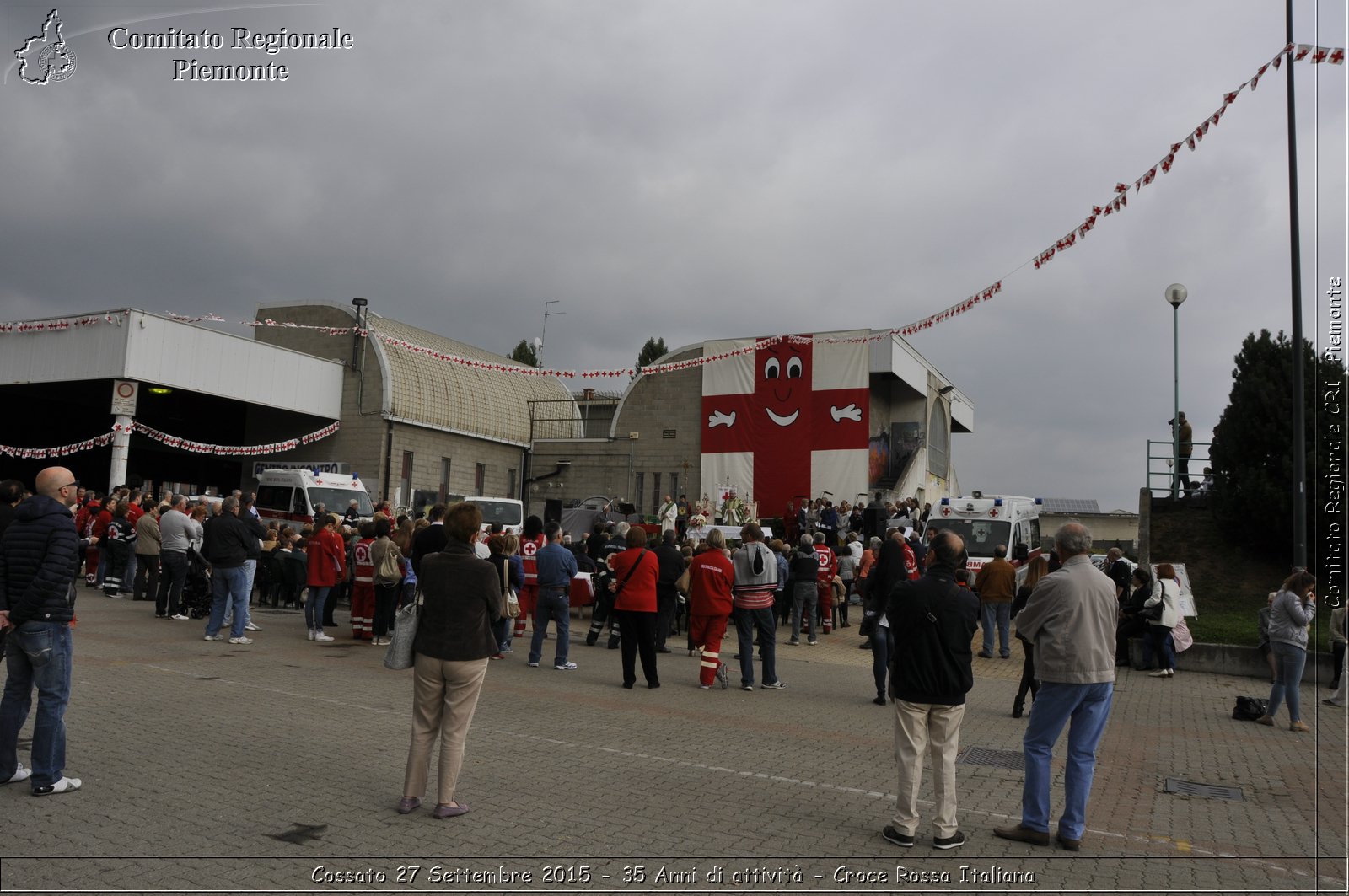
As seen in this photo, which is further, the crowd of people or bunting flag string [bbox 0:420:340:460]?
bunting flag string [bbox 0:420:340:460]

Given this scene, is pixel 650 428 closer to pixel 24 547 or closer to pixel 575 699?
pixel 575 699

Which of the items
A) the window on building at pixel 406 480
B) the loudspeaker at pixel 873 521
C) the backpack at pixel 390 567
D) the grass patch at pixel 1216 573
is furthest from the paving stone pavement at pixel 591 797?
the window on building at pixel 406 480

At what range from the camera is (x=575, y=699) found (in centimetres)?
1017

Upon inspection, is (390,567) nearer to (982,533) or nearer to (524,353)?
(982,533)

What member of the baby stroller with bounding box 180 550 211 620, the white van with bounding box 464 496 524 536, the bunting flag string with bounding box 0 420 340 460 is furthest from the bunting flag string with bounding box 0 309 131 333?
the baby stroller with bounding box 180 550 211 620

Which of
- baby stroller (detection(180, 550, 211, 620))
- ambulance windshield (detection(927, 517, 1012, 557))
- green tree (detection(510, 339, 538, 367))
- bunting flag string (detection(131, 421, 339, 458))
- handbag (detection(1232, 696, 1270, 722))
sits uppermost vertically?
green tree (detection(510, 339, 538, 367))

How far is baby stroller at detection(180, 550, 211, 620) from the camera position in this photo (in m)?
15.1

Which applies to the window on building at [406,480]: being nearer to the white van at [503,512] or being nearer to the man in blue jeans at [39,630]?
the white van at [503,512]

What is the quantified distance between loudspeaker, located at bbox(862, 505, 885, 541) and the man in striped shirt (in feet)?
47.7

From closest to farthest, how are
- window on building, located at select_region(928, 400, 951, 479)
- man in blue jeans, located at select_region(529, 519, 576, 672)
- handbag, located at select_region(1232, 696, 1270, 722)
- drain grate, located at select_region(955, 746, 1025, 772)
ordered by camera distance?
1. drain grate, located at select_region(955, 746, 1025, 772)
2. handbag, located at select_region(1232, 696, 1270, 722)
3. man in blue jeans, located at select_region(529, 519, 576, 672)
4. window on building, located at select_region(928, 400, 951, 479)

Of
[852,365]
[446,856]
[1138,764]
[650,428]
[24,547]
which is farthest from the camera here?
[650,428]

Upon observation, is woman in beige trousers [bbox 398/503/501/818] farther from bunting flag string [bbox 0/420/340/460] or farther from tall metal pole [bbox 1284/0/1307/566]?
bunting flag string [bbox 0/420/340/460]

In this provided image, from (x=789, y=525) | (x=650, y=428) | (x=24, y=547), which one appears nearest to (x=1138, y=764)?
(x=24, y=547)

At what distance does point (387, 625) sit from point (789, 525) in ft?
56.2
